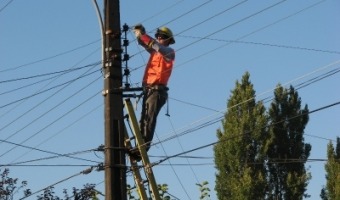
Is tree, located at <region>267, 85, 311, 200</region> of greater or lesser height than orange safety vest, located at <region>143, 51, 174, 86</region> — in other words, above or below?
above

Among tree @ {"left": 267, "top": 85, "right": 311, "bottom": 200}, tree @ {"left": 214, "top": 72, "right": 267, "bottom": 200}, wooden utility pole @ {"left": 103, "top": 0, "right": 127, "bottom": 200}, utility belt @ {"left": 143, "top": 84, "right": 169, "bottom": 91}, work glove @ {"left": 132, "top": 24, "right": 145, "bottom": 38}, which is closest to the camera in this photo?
wooden utility pole @ {"left": 103, "top": 0, "right": 127, "bottom": 200}

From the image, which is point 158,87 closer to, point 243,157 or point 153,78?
point 153,78

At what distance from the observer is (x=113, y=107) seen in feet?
37.3

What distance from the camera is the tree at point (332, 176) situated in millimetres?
29844

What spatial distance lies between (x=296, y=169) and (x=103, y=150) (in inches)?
757

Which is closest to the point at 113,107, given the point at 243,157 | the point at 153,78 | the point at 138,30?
the point at 153,78

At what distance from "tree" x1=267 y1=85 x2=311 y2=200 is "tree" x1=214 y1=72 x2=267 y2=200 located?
0.42 meters

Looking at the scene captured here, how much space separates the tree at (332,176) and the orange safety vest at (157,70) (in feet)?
63.6

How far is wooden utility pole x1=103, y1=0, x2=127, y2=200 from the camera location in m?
11.0

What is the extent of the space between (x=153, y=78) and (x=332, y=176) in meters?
20.2

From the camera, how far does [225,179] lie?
2895 centimetres

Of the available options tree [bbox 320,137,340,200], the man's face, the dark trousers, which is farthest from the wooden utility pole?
tree [bbox 320,137,340,200]

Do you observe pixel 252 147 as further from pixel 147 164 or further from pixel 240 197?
pixel 147 164

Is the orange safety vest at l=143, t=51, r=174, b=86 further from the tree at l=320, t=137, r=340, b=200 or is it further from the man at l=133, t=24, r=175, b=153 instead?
the tree at l=320, t=137, r=340, b=200
